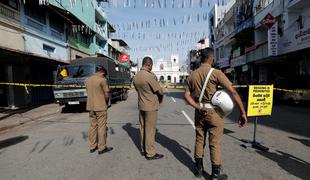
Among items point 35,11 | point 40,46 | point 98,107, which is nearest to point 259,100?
point 98,107

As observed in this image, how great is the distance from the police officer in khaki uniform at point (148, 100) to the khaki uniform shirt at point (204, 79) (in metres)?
1.13

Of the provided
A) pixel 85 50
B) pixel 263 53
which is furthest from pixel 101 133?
pixel 85 50

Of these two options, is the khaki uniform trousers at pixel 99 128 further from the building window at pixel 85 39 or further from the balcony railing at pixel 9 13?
the building window at pixel 85 39

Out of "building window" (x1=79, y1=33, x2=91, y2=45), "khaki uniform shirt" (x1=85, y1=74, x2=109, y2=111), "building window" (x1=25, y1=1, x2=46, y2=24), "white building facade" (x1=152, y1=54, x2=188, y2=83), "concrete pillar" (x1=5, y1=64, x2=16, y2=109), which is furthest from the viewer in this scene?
"white building facade" (x1=152, y1=54, x2=188, y2=83)

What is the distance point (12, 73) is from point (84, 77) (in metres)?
5.34

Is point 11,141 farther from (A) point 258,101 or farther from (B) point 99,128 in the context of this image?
(A) point 258,101

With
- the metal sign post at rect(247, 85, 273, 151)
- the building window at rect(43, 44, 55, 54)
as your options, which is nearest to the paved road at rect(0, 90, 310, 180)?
the metal sign post at rect(247, 85, 273, 151)

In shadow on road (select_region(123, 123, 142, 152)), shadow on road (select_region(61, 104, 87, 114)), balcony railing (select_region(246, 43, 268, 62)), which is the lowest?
shadow on road (select_region(61, 104, 87, 114))

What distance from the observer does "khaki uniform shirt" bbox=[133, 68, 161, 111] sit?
5.13 metres

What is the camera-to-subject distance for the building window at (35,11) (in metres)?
17.6

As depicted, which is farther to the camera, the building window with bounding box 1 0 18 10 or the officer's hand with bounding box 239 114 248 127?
the building window with bounding box 1 0 18 10

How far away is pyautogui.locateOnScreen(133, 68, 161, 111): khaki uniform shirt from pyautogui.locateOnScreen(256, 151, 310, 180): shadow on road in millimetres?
2456

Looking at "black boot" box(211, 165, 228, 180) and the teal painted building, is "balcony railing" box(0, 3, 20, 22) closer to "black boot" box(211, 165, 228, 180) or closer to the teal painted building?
the teal painted building

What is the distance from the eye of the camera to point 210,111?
3.96m
